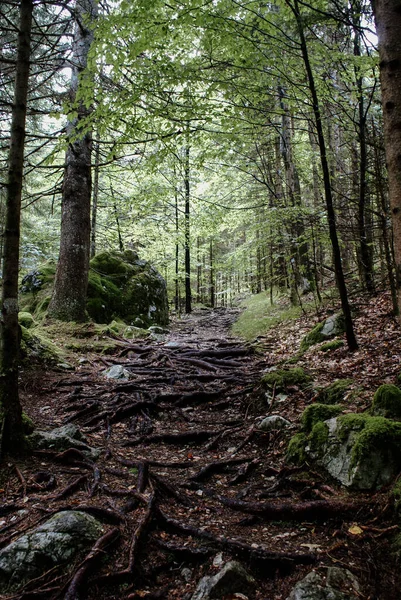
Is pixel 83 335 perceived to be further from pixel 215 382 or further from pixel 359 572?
pixel 359 572

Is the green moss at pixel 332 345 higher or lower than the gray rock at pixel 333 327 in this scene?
lower

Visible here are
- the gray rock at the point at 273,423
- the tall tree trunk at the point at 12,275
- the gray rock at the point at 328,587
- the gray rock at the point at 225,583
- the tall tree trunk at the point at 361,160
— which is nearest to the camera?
the gray rock at the point at 328,587

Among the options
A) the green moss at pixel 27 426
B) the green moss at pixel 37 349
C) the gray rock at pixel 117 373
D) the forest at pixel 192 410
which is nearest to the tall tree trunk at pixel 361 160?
the forest at pixel 192 410

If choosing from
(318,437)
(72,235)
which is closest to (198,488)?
(318,437)

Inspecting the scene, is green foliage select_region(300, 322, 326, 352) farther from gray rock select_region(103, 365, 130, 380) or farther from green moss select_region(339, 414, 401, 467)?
green moss select_region(339, 414, 401, 467)

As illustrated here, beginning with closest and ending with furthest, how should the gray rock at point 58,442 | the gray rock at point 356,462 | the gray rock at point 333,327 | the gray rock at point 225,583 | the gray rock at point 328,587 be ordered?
the gray rock at point 328,587 → the gray rock at point 225,583 → the gray rock at point 356,462 → the gray rock at point 58,442 → the gray rock at point 333,327

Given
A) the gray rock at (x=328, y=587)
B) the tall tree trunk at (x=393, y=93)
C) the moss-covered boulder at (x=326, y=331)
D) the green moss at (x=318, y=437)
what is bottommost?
the gray rock at (x=328, y=587)

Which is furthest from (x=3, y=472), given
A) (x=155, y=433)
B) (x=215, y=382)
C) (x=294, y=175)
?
(x=294, y=175)

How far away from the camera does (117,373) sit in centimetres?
746

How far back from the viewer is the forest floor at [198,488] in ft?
7.96

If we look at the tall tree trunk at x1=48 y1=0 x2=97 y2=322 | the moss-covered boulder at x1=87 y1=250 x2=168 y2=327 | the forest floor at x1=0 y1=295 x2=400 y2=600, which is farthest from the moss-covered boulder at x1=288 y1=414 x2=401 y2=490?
the moss-covered boulder at x1=87 y1=250 x2=168 y2=327

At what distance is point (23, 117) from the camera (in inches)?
149

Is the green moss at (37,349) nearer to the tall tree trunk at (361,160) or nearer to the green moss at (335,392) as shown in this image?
the green moss at (335,392)

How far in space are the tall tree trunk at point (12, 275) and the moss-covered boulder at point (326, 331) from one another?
5713 millimetres
